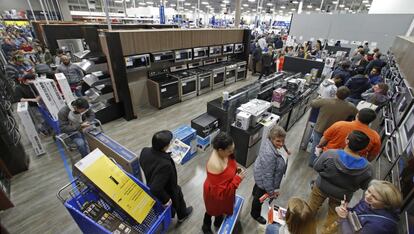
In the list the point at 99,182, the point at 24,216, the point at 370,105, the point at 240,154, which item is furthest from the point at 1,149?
the point at 370,105

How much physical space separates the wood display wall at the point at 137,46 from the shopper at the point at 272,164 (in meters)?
3.90

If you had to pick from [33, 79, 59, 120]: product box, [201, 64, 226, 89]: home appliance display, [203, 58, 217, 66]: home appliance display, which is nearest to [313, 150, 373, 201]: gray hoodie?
[33, 79, 59, 120]: product box

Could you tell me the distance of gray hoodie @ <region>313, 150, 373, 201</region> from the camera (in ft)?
5.68

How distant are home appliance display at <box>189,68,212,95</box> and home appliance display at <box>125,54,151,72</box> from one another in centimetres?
170

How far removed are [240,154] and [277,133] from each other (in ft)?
5.50

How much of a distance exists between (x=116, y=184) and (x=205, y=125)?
2067mm

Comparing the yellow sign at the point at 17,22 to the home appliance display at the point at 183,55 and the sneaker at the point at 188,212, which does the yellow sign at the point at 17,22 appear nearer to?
the home appliance display at the point at 183,55

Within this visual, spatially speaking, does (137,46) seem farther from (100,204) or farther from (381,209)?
(381,209)

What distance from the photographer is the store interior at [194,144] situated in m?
1.75

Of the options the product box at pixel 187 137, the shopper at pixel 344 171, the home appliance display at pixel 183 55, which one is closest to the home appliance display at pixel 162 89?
the home appliance display at pixel 183 55

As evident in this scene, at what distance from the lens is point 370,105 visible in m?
3.31

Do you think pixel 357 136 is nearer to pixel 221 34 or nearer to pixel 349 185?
pixel 349 185

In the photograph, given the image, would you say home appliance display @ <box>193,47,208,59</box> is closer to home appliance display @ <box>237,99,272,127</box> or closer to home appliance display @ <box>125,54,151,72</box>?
home appliance display @ <box>125,54,151,72</box>

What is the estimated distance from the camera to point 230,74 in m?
7.70
